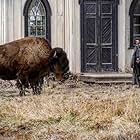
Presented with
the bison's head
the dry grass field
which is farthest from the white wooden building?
the dry grass field

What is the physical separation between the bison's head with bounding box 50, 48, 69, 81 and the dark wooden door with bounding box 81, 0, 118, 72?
7.03m

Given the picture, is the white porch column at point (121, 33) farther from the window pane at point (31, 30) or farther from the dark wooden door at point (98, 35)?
the window pane at point (31, 30)

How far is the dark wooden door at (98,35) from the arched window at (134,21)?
707 millimetres

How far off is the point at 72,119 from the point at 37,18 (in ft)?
42.1

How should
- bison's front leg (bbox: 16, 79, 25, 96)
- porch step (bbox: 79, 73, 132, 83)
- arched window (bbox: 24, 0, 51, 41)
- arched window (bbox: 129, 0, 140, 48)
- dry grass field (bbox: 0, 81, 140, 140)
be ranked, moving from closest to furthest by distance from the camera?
dry grass field (bbox: 0, 81, 140, 140) → bison's front leg (bbox: 16, 79, 25, 96) → porch step (bbox: 79, 73, 132, 83) → arched window (bbox: 24, 0, 51, 41) → arched window (bbox: 129, 0, 140, 48)

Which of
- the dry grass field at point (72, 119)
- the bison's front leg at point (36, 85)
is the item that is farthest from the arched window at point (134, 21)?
the dry grass field at point (72, 119)

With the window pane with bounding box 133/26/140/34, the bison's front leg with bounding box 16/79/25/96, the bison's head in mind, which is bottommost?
the bison's front leg with bounding box 16/79/25/96

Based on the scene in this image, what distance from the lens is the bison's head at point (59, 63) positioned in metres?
14.1

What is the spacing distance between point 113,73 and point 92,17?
2273 mm

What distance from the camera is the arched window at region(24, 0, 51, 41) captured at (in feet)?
71.7

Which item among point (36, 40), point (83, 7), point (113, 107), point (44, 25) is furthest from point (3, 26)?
point (113, 107)

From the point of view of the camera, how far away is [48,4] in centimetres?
2184

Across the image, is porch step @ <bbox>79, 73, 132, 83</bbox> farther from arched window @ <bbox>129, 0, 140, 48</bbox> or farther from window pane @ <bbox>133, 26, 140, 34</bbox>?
window pane @ <bbox>133, 26, 140, 34</bbox>

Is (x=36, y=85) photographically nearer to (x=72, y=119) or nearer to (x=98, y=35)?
(x=72, y=119)
